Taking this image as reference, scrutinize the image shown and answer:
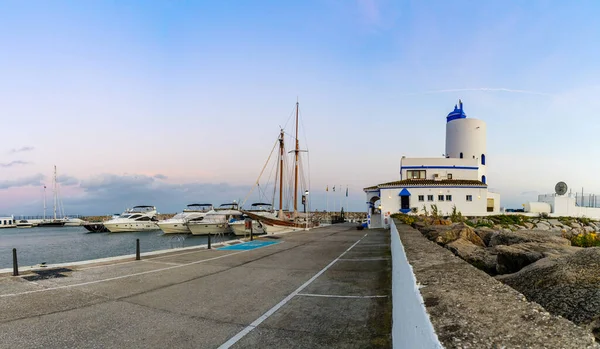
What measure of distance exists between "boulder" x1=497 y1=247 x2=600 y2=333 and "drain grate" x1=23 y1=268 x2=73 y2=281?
1238 centimetres

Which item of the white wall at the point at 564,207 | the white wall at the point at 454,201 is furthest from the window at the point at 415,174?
the white wall at the point at 564,207

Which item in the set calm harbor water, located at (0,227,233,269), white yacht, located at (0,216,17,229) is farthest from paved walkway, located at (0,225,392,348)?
white yacht, located at (0,216,17,229)

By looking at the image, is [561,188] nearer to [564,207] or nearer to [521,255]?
[564,207]

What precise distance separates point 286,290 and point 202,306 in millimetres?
2411

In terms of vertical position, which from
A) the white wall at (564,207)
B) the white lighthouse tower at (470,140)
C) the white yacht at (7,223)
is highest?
the white lighthouse tower at (470,140)

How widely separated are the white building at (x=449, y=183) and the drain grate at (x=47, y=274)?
3127 cm

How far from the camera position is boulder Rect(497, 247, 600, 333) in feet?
10.8

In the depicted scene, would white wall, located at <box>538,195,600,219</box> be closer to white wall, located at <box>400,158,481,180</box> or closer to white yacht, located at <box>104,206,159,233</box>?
white wall, located at <box>400,158,481,180</box>

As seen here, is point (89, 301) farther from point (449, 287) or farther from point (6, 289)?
point (449, 287)

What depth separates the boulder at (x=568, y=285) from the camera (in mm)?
3291

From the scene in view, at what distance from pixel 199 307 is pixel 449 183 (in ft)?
121

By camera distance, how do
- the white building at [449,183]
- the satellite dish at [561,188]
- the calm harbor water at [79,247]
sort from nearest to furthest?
the calm harbor water at [79,247] < the white building at [449,183] < the satellite dish at [561,188]

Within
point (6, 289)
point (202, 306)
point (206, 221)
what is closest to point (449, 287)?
point (202, 306)

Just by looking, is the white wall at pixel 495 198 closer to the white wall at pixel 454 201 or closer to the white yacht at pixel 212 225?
the white wall at pixel 454 201
